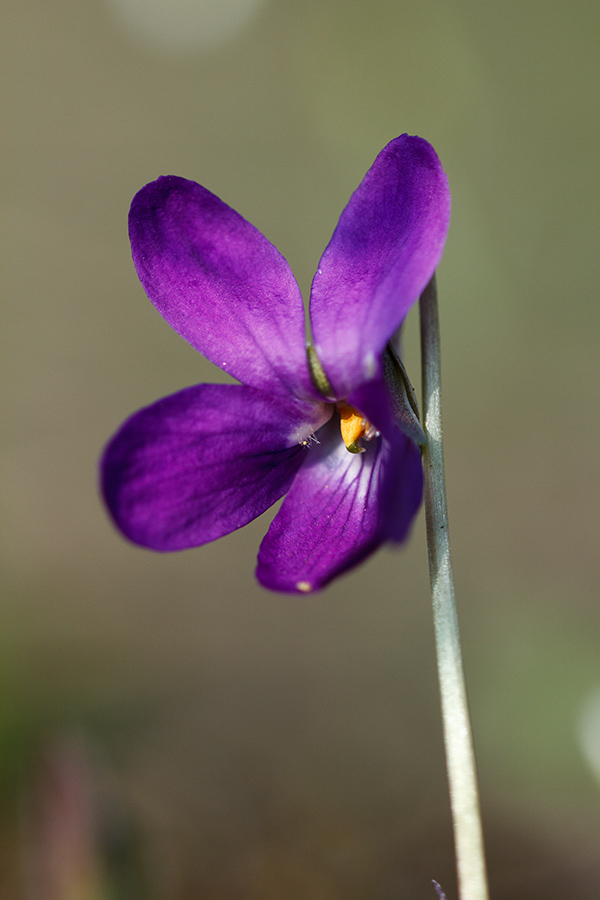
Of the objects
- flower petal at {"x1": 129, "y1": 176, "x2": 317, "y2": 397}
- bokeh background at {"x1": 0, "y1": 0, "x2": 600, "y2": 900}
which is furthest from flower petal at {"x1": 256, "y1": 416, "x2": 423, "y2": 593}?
bokeh background at {"x1": 0, "y1": 0, "x2": 600, "y2": 900}

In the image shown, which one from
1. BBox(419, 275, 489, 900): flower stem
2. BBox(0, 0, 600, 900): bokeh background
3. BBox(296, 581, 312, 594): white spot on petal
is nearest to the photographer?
BBox(419, 275, 489, 900): flower stem

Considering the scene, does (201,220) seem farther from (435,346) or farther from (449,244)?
(449,244)

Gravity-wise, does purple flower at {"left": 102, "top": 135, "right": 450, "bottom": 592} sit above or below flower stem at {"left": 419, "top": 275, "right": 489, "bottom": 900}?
above

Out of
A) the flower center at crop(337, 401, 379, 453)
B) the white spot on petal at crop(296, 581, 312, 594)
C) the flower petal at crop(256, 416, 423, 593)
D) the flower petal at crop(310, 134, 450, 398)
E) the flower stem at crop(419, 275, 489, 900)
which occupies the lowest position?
the flower stem at crop(419, 275, 489, 900)

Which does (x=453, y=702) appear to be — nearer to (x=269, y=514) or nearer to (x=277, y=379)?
(x=277, y=379)

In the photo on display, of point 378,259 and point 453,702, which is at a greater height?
point 378,259

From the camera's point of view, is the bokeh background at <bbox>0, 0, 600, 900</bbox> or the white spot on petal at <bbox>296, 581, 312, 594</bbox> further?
the bokeh background at <bbox>0, 0, 600, 900</bbox>

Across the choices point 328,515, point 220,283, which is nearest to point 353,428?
point 328,515

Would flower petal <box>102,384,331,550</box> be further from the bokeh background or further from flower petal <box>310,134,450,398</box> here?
the bokeh background
